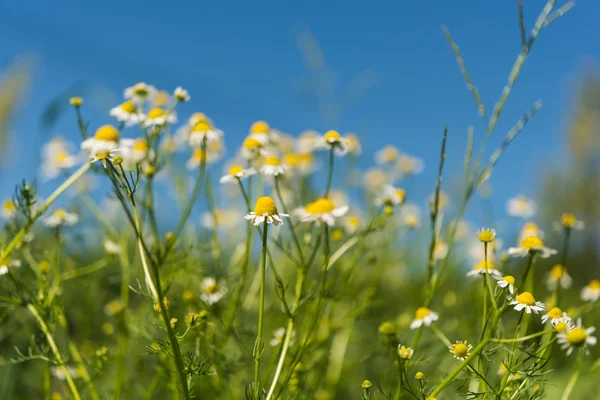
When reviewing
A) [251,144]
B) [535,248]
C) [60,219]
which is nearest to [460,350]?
[535,248]

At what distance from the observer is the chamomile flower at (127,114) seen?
42.4 inches

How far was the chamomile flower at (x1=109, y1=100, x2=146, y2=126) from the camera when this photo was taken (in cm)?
108

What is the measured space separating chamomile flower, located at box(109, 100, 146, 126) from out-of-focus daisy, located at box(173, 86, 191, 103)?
9cm

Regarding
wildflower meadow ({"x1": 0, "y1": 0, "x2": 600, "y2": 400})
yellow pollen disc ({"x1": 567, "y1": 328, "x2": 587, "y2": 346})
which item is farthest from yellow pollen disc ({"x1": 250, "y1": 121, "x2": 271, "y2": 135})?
yellow pollen disc ({"x1": 567, "y1": 328, "x2": 587, "y2": 346})

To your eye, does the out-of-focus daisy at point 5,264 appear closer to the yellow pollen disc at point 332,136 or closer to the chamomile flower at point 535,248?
the yellow pollen disc at point 332,136

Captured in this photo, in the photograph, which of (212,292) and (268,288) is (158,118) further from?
(268,288)

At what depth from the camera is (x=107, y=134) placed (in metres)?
0.94

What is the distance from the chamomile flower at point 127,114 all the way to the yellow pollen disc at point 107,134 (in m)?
0.12

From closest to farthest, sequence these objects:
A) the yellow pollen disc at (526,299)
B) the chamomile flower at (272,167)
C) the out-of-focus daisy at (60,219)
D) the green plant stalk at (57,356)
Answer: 1. the yellow pollen disc at (526,299)
2. the green plant stalk at (57,356)
3. the chamomile flower at (272,167)
4. the out-of-focus daisy at (60,219)

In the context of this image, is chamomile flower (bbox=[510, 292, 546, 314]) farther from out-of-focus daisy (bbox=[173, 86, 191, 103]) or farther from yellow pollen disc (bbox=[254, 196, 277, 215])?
out-of-focus daisy (bbox=[173, 86, 191, 103])

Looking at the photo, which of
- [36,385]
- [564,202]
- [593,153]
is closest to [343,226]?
[36,385]

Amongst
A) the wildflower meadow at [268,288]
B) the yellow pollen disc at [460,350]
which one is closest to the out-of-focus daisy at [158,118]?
the wildflower meadow at [268,288]

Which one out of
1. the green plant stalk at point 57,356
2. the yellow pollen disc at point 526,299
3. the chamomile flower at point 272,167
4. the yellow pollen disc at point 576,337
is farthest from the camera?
the chamomile flower at point 272,167

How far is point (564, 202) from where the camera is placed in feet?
27.5
